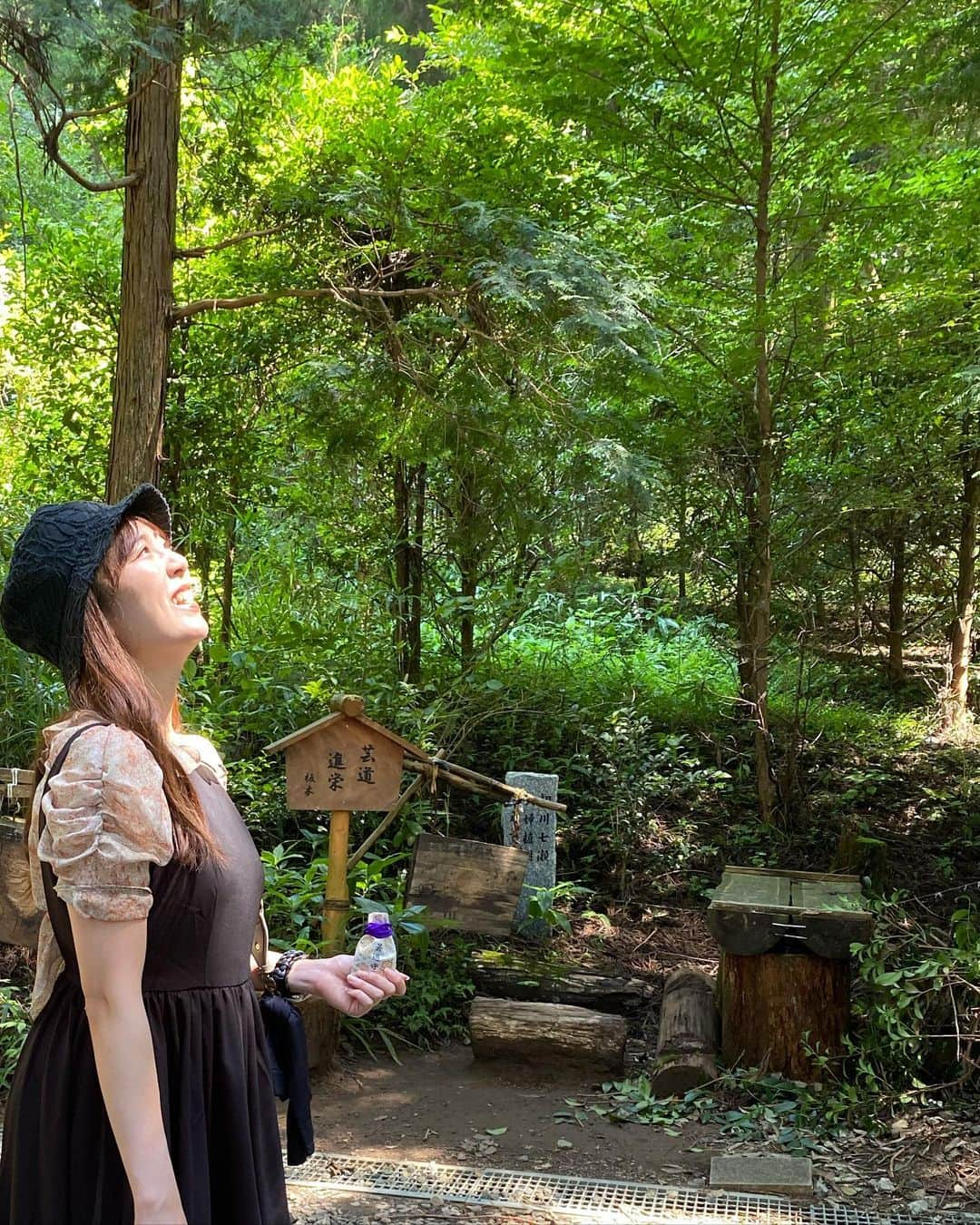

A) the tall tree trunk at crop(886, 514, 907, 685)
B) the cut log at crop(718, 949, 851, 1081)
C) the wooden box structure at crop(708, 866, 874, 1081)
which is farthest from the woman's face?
the tall tree trunk at crop(886, 514, 907, 685)

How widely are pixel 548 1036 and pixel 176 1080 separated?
11.0 ft

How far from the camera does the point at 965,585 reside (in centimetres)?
Answer: 712

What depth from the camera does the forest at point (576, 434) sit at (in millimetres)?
4723

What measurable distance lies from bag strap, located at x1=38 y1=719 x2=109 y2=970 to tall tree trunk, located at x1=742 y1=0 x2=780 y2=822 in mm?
4992

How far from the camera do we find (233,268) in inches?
232

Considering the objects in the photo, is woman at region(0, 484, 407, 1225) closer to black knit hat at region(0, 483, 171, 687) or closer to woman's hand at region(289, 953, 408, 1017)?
black knit hat at region(0, 483, 171, 687)

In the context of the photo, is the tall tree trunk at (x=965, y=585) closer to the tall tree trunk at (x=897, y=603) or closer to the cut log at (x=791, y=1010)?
the tall tree trunk at (x=897, y=603)

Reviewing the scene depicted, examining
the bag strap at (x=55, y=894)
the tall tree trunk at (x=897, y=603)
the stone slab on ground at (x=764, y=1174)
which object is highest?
the tall tree trunk at (x=897, y=603)

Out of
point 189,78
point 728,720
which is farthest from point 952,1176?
point 189,78

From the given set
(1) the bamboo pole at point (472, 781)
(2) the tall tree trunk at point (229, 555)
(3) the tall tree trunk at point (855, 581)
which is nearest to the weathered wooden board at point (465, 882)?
(1) the bamboo pole at point (472, 781)

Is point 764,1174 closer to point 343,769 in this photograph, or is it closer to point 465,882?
point 465,882

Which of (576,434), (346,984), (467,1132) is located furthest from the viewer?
(576,434)

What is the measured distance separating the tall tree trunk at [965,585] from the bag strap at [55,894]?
6428 mm

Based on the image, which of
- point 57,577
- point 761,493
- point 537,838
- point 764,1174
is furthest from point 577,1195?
point 761,493
